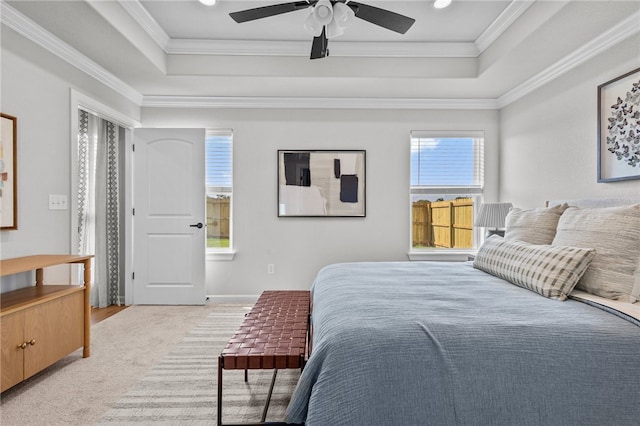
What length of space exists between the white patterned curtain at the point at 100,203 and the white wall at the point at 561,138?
182 inches

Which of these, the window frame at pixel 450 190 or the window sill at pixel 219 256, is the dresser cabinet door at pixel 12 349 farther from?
the window frame at pixel 450 190

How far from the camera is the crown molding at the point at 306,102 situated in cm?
415

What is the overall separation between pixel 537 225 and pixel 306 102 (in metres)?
2.80

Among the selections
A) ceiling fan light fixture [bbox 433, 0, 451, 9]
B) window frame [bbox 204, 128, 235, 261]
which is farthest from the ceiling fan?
window frame [bbox 204, 128, 235, 261]

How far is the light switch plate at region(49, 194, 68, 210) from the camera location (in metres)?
2.78

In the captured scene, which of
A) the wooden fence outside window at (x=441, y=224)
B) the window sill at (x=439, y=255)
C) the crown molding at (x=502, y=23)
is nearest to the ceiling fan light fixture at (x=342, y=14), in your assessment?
the crown molding at (x=502, y=23)

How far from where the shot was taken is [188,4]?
281cm

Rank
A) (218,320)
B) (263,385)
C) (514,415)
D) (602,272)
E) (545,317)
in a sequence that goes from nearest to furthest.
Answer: (514,415), (545,317), (602,272), (263,385), (218,320)

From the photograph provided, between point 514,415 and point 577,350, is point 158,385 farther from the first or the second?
point 577,350

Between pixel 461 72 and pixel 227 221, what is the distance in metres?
3.08

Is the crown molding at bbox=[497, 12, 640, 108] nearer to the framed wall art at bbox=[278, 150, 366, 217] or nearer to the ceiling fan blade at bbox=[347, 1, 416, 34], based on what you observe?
the ceiling fan blade at bbox=[347, 1, 416, 34]

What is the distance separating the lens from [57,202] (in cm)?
283

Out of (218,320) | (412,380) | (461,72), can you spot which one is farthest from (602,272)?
(218,320)

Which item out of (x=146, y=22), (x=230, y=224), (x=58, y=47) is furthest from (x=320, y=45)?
(x=230, y=224)
